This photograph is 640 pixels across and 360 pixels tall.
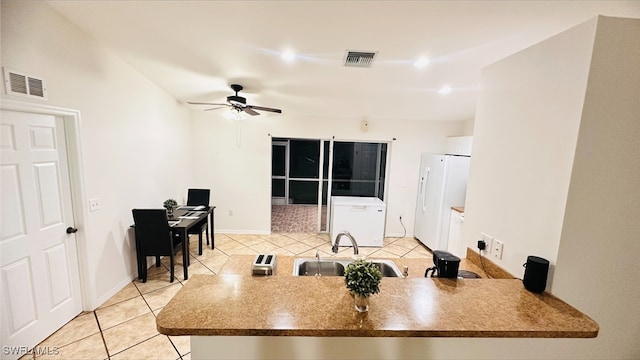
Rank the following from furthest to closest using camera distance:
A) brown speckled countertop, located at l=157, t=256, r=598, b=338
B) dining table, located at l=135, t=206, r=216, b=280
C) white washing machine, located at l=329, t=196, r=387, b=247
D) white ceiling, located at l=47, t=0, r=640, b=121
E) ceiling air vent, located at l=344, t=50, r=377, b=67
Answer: white washing machine, located at l=329, t=196, r=387, b=247, dining table, located at l=135, t=206, r=216, b=280, ceiling air vent, located at l=344, t=50, r=377, b=67, white ceiling, located at l=47, t=0, r=640, b=121, brown speckled countertop, located at l=157, t=256, r=598, b=338

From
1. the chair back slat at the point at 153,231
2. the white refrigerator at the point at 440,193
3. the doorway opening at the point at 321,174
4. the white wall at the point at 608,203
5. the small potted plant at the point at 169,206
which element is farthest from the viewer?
the doorway opening at the point at 321,174

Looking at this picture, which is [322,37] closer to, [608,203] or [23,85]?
[608,203]

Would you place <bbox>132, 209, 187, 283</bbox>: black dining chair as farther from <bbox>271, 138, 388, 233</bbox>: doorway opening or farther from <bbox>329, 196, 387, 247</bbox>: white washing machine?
<bbox>329, 196, 387, 247</bbox>: white washing machine

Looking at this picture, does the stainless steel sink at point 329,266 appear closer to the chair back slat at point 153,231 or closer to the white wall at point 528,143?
the white wall at point 528,143

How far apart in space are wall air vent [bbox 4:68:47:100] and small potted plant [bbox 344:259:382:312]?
8.45ft

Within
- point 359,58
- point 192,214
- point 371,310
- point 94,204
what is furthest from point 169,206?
point 371,310

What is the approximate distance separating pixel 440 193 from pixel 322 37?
3118 mm

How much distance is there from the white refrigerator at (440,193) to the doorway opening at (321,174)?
93cm

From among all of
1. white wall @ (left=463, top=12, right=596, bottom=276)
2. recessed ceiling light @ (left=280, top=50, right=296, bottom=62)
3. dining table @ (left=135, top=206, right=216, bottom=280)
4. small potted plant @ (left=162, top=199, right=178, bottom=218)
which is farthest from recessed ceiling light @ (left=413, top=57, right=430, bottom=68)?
small potted plant @ (left=162, top=199, right=178, bottom=218)

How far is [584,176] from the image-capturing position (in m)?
1.22

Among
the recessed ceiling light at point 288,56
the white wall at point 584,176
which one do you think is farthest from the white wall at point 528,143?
the recessed ceiling light at point 288,56

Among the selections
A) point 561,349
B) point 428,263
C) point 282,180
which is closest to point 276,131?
point 282,180

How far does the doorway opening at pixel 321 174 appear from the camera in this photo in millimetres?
5035

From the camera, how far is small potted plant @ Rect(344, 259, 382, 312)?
3.60ft
